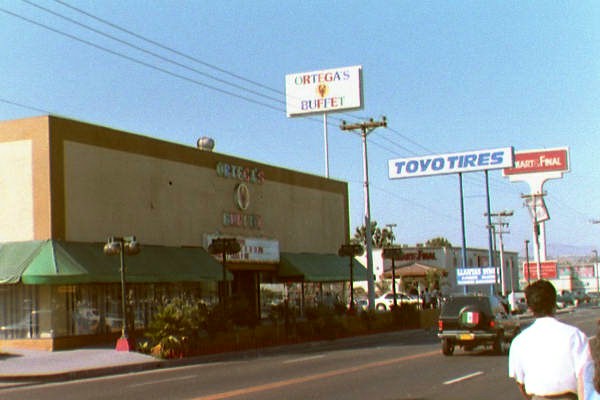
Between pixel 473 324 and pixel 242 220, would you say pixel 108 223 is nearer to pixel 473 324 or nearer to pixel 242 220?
pixel 242 220

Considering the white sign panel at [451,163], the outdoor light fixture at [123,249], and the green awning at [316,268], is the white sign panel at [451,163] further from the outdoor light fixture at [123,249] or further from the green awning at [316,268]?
the outdoor light fixture at [123,249]

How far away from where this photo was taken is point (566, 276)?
12875 cm

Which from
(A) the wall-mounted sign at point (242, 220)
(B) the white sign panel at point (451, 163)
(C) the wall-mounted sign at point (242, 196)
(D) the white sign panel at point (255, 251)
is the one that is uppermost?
(B) the white sign panel at point (451, 163)

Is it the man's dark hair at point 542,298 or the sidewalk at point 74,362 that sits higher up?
the man's dark hair at point 542,298

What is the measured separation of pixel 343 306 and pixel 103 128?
1439 centimetres

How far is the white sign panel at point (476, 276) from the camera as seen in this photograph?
176 feet

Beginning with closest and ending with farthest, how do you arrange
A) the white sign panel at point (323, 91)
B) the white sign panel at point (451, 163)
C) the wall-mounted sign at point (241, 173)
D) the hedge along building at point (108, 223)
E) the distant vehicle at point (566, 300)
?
the hedge along building at point (108, 223) < the wall-mounted sign at point (241, 173) < the white sign panel at point (451, 163) < the white sign panel at point (323, 91) < the distant vehicle at point (566, 300)

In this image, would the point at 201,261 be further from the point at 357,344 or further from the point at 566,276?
the point at 566,276

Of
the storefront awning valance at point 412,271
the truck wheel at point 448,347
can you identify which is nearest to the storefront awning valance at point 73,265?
the truck wheel at point 448,347

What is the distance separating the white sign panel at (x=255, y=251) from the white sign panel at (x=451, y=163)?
17.7 m

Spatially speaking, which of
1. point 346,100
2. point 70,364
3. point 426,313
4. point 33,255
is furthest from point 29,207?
point 346,100

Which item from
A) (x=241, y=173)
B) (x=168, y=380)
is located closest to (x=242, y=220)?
(x=241, y=173)

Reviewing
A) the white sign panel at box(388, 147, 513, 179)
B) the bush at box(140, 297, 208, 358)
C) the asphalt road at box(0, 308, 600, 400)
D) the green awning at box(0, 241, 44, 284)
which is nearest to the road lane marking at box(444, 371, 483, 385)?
the asphalt road at box(0, 308, 600, 400)

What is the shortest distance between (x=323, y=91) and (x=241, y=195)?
22433 mm
